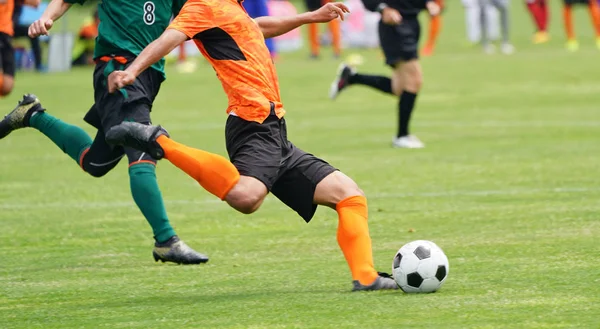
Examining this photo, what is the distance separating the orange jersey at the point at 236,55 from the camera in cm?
676

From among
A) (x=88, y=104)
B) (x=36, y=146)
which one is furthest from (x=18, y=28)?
(x=36, y=146)

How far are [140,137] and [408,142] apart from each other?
24.6 feet

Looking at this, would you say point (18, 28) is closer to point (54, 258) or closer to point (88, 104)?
point (88, 104)

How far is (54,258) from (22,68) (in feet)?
68.3

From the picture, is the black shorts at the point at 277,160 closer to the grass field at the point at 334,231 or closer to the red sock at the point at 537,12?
the grass field at the point at 334,231

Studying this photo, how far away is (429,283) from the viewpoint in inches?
252

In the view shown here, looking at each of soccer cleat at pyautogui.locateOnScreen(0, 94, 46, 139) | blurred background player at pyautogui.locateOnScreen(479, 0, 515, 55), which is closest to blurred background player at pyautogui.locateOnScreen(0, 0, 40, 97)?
soccer cleat at pyautogui.locateOnScreen(0, 94, 46, 139)

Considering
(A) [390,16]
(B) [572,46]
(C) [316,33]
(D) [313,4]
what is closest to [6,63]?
(A) [390,16]

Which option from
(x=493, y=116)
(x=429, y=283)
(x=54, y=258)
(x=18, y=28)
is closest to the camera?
(x=429, y=283)

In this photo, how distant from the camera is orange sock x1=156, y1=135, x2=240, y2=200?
6.52 meters

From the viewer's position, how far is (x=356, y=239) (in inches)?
261

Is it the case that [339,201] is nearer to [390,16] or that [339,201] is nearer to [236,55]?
[236,55]

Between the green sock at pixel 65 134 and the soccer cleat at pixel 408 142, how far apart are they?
576cm

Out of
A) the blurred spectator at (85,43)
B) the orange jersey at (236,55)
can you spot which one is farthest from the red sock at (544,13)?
the orange jersey at (236,55)
